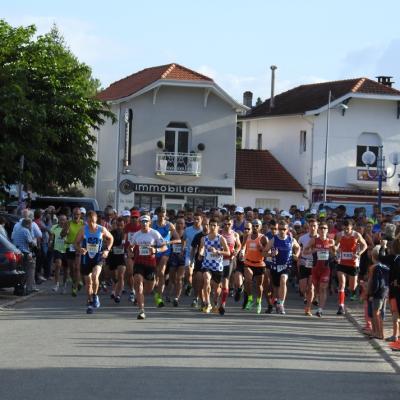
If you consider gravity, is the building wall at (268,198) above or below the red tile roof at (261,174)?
below

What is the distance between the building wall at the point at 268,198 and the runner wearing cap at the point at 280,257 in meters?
36.7

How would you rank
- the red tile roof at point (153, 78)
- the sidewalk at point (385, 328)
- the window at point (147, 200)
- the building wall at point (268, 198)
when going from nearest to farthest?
the sidewalk at point (385, 328), the window at point (147, 200), the red tile roof at point (153, 78), the building wall at point (268, 198)

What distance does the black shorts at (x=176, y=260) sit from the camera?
22.4 meters

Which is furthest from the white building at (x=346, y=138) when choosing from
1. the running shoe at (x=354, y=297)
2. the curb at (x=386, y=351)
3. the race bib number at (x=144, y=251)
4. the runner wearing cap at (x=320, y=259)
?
the curb at (x=386, y=351)

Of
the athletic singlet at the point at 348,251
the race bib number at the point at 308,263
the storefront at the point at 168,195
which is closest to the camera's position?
the race bib number at the point at 308,263

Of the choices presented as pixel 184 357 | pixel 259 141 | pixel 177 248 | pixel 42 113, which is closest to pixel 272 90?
pixel 259 141

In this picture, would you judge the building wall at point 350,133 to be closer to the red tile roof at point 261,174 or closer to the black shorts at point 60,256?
the red tile roof at point 261,174

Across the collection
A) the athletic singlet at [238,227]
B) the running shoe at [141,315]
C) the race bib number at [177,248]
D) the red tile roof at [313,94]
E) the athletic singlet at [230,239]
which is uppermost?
the red tile roof at [313,94]

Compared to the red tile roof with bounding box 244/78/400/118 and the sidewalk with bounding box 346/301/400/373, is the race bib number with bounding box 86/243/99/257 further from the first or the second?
the red tile roof with bounding box 244/78/400/118

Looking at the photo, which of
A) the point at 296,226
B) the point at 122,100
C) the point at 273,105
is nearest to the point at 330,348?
the point at 296,226

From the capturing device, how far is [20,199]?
104 feet

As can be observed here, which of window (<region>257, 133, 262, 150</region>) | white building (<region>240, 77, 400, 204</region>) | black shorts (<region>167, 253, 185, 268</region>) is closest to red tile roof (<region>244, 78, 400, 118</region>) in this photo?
white building (<region>240, 77, 400, 204</region>)

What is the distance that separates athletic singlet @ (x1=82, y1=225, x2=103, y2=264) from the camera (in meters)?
20.0

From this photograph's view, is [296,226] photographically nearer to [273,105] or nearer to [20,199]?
[20,199]
